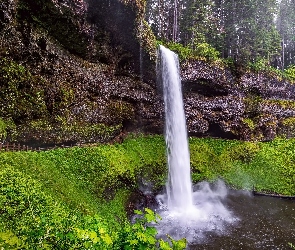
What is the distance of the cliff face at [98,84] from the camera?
17516mm

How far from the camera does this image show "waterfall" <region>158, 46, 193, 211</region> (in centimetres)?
2275

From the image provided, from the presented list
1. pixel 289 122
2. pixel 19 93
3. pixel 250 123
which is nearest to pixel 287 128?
pixel 289 122

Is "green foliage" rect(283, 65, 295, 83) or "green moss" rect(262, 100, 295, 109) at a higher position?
"green foliage" rect(283, 65, 295, 83)

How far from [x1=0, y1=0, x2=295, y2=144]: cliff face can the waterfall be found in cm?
126

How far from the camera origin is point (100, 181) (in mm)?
17266

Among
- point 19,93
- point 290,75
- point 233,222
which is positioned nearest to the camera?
point 233,222

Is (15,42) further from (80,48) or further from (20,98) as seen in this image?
(80,48)

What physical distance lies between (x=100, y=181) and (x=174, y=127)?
977cm

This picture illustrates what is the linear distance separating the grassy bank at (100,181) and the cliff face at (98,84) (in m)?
1.93

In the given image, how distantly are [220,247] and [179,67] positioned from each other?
55.8 ft

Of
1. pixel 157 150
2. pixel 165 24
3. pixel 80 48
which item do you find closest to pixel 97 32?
pixel 80 48

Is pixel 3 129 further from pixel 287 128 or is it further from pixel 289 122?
pixel 289 122

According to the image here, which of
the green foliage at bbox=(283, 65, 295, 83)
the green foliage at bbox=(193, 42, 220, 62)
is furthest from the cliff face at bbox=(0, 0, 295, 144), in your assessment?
the green foliage at bbox=(283, 65, 295, 83)

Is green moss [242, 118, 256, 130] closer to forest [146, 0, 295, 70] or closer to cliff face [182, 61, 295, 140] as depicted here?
cliff face [182, 61, 295, 140]
